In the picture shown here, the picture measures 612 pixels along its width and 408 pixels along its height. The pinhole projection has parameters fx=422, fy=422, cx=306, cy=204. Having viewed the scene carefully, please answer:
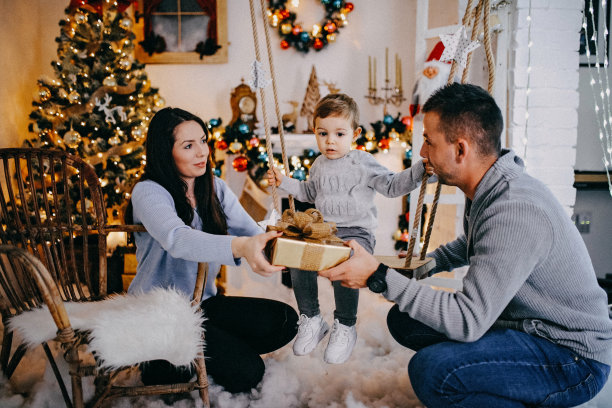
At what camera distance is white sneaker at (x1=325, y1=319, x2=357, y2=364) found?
1.50m

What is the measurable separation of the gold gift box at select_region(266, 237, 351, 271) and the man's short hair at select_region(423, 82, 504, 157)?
1.47 ft

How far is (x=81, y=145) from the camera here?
9.70 ft

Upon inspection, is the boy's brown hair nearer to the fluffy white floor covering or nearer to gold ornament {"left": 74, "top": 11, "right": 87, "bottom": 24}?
the fluffy white floor covering

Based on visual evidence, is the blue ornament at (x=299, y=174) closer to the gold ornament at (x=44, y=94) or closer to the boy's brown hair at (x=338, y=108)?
the boy's brown hair at (x=338, y=108)

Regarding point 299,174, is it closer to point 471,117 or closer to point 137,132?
point 137,132

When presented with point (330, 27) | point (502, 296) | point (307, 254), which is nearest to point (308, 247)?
point (307, 254)

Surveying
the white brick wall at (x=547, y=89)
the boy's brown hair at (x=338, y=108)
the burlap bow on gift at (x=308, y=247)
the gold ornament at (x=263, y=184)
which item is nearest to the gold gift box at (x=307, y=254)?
the burlap bow on gift at (x=308, y=247)

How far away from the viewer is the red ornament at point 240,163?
125 inches

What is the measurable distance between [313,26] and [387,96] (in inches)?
33.9

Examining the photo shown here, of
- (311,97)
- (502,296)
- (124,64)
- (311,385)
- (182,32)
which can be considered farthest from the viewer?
(182,32)

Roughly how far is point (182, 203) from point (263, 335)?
60 cm

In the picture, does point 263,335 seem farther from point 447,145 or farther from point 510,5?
point 510,5

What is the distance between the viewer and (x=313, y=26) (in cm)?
357

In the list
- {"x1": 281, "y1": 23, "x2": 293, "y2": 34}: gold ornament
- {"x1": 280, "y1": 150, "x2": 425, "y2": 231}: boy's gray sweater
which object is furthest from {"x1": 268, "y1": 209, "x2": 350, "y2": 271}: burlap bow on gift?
{"x1": 281, "y1": 23, "x2": 293, "y2": 34}: gold ornament
